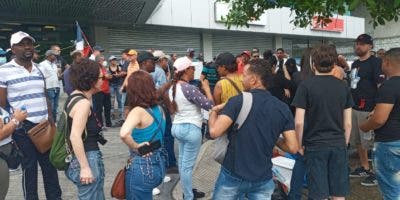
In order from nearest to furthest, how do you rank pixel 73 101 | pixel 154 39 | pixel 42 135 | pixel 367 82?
1. pixel 73 101
2. pixel 42 135
3. pixel 367 82
4. pixel 154 39

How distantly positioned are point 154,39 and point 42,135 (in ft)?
46.2

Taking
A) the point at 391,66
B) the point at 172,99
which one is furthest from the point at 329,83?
the point at 172,99

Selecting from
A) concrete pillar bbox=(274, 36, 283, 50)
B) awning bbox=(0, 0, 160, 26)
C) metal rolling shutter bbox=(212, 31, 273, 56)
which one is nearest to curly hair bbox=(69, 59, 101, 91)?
awning bbox=(0, 0, 160, 26)

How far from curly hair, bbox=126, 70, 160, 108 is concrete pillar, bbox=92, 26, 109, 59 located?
40.6 ft

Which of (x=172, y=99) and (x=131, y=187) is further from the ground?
(x=172, y=99)

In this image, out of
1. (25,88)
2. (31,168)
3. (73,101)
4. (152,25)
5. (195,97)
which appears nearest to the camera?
(73,101)

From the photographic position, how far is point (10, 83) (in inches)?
170

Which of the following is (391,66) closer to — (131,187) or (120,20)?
(131,187)

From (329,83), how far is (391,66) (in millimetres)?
677

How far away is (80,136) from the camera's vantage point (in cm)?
328

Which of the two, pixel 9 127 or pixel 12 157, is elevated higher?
pixel 9 127

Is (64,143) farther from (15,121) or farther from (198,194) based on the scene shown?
(198,194)

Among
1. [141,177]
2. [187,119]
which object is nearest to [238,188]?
[141,177]

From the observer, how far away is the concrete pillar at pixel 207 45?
20.7m
